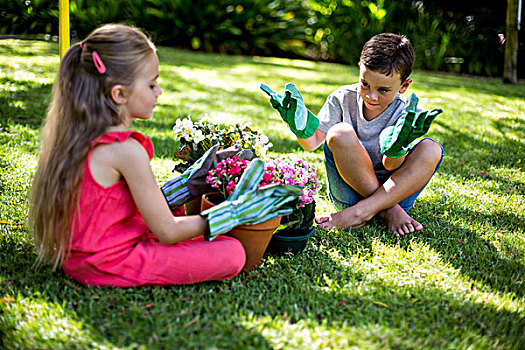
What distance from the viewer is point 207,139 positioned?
228cm

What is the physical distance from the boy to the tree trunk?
232 inches

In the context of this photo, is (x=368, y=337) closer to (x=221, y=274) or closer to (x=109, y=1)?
(x=221, y=274)

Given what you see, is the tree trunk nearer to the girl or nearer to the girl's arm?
the girl

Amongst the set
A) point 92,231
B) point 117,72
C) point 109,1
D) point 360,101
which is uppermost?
point 109,1

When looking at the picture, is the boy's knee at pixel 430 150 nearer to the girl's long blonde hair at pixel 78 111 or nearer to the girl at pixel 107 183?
the girl at pixel 107 183

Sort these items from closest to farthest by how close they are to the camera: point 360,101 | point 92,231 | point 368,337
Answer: point 368,337 < point 92,231 < point 360,101

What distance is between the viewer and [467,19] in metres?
9.01

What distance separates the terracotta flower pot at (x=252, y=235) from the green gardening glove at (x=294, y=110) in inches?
22.6

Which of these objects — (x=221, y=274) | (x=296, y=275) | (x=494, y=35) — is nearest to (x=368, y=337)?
(x=296, y=275)

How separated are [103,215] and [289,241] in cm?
83

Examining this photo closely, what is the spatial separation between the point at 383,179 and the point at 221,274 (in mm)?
1236

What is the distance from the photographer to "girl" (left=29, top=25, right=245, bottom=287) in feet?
5.69

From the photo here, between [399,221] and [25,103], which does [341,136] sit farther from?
[25,103]

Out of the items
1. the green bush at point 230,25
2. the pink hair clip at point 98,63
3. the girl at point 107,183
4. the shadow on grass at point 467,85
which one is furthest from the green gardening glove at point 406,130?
the green bush at point 230,25
